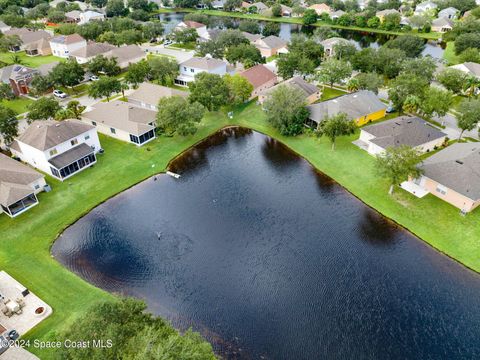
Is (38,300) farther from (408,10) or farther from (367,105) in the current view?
(408,10)

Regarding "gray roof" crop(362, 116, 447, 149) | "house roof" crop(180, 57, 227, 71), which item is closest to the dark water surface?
"gray roof" crop(362, 116, 447, 149)

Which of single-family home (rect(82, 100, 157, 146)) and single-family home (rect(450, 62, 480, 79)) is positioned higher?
single-family home (rect(450, 62, 480, 79))

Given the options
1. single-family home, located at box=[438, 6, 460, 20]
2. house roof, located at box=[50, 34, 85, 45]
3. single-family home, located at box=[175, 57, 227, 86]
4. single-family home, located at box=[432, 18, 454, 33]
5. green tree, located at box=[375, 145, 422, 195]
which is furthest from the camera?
single-family home, located at box=[438, 6, 460, 20]

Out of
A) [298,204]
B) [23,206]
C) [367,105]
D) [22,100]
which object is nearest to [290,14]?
[367,105]

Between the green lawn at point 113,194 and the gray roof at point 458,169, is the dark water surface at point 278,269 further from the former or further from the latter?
the gray roof at point 458,169

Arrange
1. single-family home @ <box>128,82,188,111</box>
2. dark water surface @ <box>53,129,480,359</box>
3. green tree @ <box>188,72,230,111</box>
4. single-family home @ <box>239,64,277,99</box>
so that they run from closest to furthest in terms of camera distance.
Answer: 1. dark water surface @ <box>53,129,480,359</box>
2. green tree @ <box>188,72,230,111</box>
3. single-family home @ <box>128,82,188,111</box>
4. single-family home @ <box>239,64,277,99</box>

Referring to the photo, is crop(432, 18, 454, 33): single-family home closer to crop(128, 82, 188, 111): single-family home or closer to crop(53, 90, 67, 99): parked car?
crop(128, 82, 188, 111): single-family home

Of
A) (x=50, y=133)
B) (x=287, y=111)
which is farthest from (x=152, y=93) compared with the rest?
(x=287, y=111)

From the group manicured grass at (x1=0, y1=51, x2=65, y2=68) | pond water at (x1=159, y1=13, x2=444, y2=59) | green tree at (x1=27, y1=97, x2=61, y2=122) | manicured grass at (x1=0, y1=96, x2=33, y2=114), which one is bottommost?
manicured grass at (x1=0, y1=51, x2=65, y2=68)

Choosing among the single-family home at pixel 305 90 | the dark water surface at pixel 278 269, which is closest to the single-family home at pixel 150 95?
the single-family home at pixel 305 90
